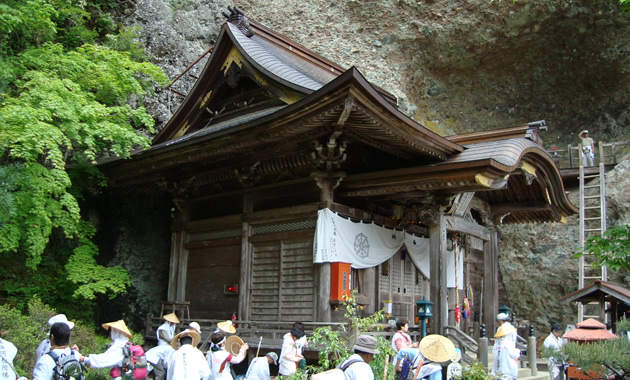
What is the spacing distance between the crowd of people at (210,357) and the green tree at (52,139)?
3.35m

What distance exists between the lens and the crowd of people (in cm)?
532

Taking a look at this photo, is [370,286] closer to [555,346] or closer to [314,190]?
[314,190]

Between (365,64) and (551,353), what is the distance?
1776 centimetres

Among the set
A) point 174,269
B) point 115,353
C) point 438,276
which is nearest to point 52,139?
point 115,353

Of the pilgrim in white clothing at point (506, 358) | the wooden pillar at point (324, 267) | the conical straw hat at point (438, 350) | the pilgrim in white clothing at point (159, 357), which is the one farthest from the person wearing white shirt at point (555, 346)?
the pilgrim in white clothing at point (159, 357)

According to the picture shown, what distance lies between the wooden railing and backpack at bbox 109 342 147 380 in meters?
18.0

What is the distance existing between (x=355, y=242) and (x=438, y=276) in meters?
1.67

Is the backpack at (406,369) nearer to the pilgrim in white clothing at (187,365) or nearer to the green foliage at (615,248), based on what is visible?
the pilgrim in white clothing at (187,365)

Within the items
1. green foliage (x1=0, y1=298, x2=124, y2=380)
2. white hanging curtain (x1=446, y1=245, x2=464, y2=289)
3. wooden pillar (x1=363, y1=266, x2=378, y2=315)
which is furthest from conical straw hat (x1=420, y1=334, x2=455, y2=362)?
white hanging curtain (x1=446, y1=245, x2=464, y2=289)

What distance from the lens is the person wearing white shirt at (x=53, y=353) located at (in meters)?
5.32

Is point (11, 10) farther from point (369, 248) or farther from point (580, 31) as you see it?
point (580, 31)

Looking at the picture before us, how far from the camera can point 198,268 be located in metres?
13.0

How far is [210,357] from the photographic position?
7.07 metres

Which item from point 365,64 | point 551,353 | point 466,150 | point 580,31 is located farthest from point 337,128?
point 580,31
